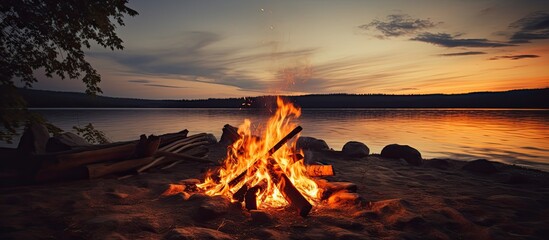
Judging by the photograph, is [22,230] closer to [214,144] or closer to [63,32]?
[63,32]

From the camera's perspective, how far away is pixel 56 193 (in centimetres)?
569

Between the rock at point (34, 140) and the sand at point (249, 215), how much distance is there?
325 cm

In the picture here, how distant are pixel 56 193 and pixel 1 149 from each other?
431 cm

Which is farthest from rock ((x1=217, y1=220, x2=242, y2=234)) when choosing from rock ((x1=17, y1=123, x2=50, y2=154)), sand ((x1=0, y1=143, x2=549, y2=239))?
rock ((x1=17, y1=123, x2=50, y2=154))

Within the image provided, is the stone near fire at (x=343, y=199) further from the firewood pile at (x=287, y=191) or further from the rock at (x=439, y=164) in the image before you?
the rock at (x=439, y=164)

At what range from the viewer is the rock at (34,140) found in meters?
8.73

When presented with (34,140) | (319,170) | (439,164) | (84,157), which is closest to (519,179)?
(439,164)

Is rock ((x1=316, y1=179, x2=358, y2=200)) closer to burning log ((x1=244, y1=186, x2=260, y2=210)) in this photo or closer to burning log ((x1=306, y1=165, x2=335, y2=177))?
burning log ((x1=306, y1=165, x2=335, y2=177))

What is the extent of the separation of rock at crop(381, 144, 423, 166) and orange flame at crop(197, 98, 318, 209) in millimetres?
5716

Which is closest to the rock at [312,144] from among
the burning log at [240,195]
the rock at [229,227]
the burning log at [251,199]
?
the burning log at [240,195]

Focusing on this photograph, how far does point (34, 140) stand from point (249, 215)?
7749 mm

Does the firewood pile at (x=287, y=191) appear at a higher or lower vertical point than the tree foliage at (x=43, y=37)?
lower

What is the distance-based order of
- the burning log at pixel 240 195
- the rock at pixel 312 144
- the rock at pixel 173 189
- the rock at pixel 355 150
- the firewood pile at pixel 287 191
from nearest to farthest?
the firewood pile at pixel 287 191 < the burning log at pixel 240 195 < the rock at pixel 173 189 < the rock at pixel 355 150 < the rock at pixel 312 144

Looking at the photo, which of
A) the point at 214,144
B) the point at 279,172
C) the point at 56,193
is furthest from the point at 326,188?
the point at 214,144
